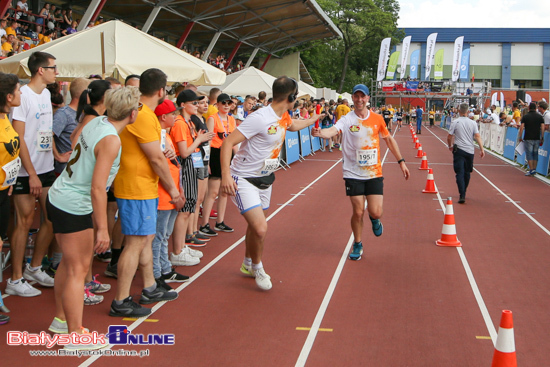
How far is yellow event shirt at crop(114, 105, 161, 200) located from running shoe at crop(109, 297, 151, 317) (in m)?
0.98

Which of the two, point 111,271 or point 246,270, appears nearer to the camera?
point 111,271

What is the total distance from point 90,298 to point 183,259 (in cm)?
161

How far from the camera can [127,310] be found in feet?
17.2

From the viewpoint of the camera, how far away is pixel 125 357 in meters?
4.53

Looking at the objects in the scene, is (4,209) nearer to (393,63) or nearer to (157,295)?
(157,295)

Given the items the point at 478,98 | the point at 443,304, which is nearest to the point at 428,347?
the point at 443,304

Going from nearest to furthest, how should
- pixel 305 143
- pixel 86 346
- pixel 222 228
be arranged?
pixel 86 346 < pixel 222 228 < pixel 305 143

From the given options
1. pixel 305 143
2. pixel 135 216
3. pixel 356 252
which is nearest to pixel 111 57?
pixel 135 216

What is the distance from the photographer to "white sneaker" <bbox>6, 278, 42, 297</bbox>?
5770 millimetres

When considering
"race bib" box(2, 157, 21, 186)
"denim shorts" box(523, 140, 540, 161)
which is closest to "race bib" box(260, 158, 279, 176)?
"race bib" box(2, 157, 21, 186)

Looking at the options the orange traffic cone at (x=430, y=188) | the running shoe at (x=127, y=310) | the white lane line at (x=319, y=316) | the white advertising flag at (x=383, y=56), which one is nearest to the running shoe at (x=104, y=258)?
the running shoe at (x=127, y=310)

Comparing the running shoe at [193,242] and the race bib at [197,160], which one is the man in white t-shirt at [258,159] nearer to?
the race bib at [197,160]

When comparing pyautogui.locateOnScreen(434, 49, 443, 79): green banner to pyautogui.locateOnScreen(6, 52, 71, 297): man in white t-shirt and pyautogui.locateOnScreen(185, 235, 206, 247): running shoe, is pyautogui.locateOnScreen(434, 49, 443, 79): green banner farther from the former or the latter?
pyautogui.locateOnScreen(6, 52, 71, 297): man in white t-shirt

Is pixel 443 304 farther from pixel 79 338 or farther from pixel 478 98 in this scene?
pixel 478 98
